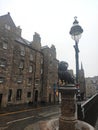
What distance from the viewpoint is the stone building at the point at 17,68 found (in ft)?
79.5

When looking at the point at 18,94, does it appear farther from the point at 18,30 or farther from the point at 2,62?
the point at 18,30

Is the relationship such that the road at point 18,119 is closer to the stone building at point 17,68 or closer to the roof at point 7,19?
the stone building at point 17,68

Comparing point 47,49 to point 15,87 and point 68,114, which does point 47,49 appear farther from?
point 68,114

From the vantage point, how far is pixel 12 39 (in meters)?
26.8

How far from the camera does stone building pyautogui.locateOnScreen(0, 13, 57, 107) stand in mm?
24219

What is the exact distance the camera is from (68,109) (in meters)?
4.19

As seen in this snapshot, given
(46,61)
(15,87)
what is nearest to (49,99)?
(46,61)

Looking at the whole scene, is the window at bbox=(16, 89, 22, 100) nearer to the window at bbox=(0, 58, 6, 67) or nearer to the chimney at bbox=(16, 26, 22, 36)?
the window at bbox=(0, 58, 6, 67)

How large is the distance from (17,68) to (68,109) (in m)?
24.8

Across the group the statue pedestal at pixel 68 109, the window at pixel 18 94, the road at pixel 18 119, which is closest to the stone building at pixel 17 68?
the window at pixel 18 94

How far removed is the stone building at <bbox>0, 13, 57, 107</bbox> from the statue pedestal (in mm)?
21318

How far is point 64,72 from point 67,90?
2.14 ft

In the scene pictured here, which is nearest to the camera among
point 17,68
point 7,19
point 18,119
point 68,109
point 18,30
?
point 68,109

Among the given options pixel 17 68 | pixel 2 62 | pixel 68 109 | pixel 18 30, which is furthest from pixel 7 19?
pixel 68 109
